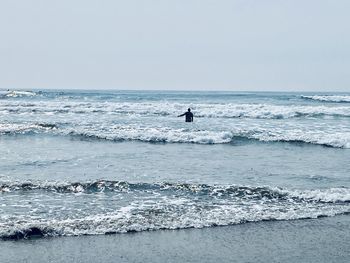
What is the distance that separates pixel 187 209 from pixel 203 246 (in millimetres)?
2438

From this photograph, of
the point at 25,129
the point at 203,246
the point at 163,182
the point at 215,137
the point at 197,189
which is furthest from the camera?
the point at 25,129

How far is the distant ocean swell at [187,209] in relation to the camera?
9289mm

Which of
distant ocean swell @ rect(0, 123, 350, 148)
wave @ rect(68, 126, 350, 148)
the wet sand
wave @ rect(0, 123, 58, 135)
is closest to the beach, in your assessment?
the wet sand

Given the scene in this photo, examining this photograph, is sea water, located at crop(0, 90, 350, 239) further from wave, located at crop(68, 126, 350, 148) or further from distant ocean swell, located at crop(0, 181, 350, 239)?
wave, located at crop(68, 126, 350, 148)

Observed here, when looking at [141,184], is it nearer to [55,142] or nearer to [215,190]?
[215,190]

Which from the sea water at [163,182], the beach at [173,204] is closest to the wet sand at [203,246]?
the beach at [173,204]

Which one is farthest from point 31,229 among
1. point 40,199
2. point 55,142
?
point 55,142

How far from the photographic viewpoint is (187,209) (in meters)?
10.9

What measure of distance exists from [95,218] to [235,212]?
3059 millimetres

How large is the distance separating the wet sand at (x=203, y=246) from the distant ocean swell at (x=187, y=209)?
0.34 meters

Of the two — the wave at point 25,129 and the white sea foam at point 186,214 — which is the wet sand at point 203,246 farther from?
the wave at point 25,129

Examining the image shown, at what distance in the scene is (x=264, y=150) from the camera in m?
21.5

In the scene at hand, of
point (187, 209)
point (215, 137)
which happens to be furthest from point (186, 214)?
point (215, 137)

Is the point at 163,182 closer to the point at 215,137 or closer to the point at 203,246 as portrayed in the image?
the point at 203,246
